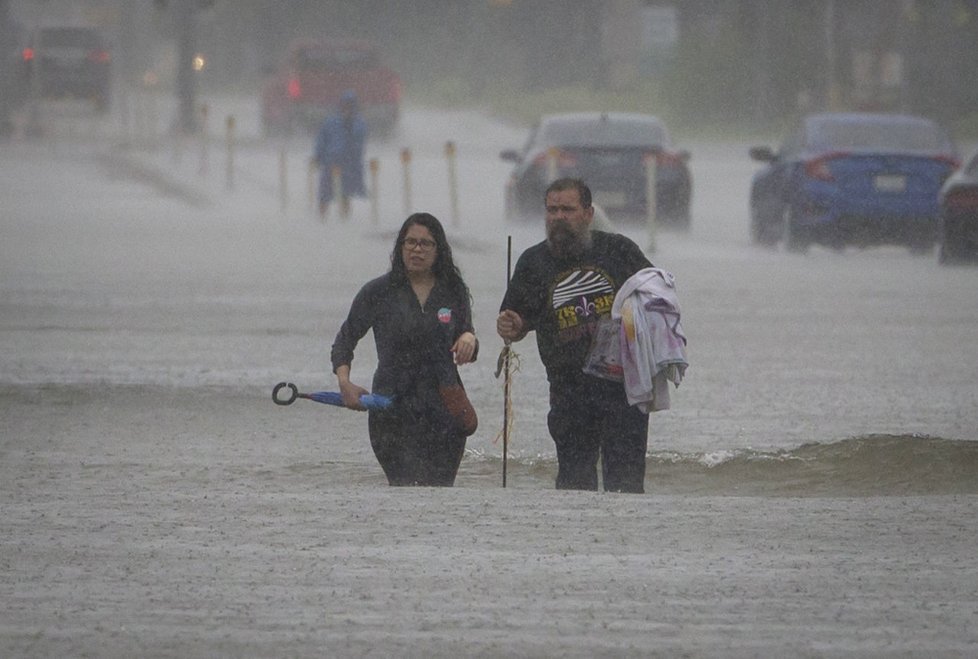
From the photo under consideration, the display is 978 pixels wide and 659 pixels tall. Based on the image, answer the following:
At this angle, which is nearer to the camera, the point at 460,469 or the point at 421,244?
the point at 421,244

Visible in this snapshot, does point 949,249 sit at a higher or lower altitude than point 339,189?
higher

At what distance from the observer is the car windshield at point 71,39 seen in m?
57.2

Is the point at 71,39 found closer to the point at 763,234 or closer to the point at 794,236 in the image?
the point at 763,234

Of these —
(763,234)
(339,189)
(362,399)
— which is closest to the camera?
(362,399)

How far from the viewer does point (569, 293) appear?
8.55 meters

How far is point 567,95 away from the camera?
6712 cm

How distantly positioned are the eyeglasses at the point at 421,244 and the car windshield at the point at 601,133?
16.7 meters

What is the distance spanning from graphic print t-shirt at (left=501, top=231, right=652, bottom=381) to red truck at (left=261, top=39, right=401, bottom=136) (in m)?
38.6

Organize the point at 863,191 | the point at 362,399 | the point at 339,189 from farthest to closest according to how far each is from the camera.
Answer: the point at 339,189 → the point at 863,191 → the point at 362,399

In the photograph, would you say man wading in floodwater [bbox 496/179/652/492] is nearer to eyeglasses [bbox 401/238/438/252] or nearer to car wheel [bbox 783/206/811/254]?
eyeglasses [bbox 401/238/438/252]

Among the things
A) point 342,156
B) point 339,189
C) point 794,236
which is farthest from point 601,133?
point 342,156

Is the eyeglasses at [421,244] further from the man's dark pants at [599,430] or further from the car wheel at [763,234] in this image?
the car wheel at [763,234]

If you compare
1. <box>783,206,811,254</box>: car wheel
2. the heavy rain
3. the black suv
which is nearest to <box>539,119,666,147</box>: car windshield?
the heavy rain

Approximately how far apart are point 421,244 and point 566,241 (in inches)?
21.7
